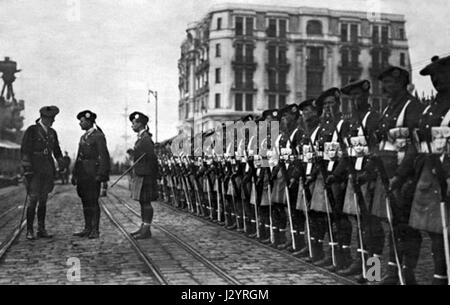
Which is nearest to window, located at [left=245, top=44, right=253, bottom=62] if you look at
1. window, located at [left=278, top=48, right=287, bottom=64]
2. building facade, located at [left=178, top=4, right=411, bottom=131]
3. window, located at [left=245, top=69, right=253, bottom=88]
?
building facade, located at [left=178, top=4, right=411, bottom=131]

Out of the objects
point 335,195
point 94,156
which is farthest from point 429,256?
point 94,156

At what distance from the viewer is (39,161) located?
9852mm

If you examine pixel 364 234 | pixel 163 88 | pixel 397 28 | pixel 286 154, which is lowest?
pixel 364 234

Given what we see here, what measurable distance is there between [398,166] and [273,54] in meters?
4.80

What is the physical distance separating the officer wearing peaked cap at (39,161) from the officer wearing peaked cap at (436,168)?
6215 millimetres

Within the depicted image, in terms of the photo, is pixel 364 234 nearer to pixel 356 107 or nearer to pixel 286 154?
pixel 356 107

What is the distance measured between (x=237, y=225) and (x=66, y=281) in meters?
5.30

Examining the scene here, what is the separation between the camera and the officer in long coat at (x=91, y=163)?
32.9ft

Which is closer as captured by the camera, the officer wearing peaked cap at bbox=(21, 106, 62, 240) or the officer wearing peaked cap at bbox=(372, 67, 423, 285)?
the officer wearing peaked cap at bbox=(372, 67, 423, 285)

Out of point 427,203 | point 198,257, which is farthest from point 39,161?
point 427,203

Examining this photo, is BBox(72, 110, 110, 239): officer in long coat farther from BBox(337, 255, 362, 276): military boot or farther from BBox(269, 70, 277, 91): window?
BBox(337, 255, 362, 276): military boot

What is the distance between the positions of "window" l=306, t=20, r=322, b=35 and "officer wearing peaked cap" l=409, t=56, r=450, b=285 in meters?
3.99

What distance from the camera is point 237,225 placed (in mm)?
11391

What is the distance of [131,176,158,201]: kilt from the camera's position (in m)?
10.2
